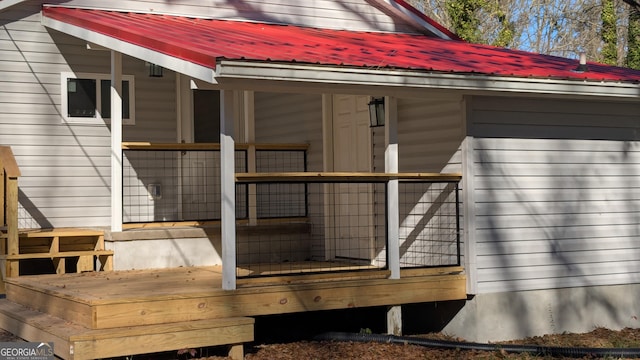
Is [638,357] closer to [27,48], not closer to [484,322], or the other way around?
[484,322]

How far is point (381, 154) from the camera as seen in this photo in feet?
36.2

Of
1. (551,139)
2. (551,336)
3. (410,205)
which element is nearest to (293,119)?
(410,205)

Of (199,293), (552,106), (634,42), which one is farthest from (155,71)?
(634,42)

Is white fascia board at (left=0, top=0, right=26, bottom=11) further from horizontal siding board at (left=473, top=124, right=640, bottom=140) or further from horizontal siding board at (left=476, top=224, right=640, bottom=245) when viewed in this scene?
horizontal siding board at (left=476, top=224, right=640, bottom=245)

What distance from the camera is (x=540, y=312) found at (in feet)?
33.9

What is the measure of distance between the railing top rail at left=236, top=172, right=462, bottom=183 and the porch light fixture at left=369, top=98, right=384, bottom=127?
1100 mm

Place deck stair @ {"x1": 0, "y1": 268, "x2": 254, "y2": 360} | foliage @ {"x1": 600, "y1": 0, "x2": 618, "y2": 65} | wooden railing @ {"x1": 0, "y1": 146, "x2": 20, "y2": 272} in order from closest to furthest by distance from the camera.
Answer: deck stair @ {"x1": 0, "y1": 268, "x2": 254, "y2": 360} < wooden railing @ {"x1": 0, "y1": 146, "x2": 20, "y2": 272} < foliage @ {"x1": 600, "y1": 0, "x2": 618, "y2": 65}

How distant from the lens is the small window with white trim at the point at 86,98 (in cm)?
1219

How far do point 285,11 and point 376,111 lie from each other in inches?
121

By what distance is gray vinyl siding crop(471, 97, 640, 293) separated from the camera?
32.9 feet

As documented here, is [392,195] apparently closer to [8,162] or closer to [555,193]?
[555,193]

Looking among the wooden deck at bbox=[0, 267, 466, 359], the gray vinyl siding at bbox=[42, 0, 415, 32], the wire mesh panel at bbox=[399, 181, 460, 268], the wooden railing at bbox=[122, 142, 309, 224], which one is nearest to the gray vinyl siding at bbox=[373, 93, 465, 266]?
the wire mesh panel at bbox=[399, 181, 460, 268]

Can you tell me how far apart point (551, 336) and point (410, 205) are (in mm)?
2092

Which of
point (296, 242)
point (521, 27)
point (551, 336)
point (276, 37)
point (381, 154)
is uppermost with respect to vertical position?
point (521, 27)
